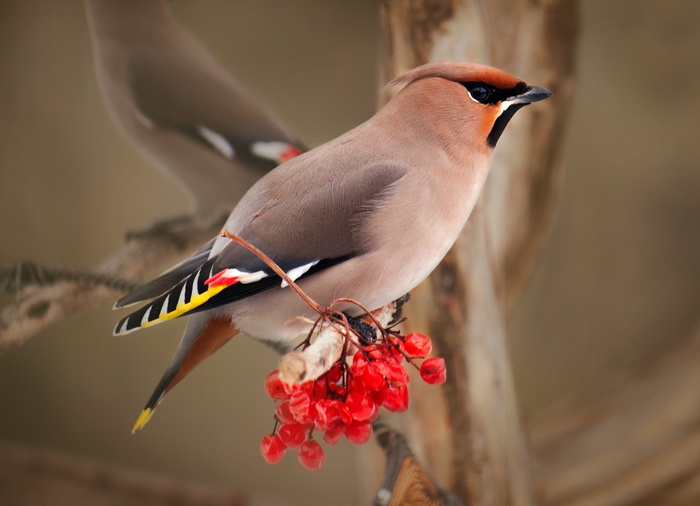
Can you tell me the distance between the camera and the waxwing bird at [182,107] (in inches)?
54.4

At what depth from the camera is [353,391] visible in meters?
0.99

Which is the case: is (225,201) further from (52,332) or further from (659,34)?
(659,34)

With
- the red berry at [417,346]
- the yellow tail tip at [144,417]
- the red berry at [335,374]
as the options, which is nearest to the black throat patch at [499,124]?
the red berry at [417,346]

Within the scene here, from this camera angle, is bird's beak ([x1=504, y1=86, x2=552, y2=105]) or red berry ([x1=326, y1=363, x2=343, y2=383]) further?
bird's beak ([x1=504, y1=86, x2=552, y2=105])

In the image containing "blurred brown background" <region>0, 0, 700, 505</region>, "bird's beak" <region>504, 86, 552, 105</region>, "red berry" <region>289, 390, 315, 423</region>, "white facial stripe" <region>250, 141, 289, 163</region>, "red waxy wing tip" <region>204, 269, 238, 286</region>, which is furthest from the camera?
"white facial stripe" <region>250, 141, 289, 163</region>

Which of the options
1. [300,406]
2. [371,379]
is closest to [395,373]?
[371,379]

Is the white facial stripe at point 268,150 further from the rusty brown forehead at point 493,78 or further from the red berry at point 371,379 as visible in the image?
the red berry at point 371,379

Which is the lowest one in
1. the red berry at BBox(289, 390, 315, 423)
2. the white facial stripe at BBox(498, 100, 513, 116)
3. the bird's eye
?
the red berry at BBox(289, 390, 315, 423)

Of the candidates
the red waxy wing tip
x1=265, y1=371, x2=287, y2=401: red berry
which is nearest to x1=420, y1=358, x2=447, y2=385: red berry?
x1=265, y1=371, x2=287, y2=401: red berry

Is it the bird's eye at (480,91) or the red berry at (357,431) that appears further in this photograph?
the bird's eye at (480,91)

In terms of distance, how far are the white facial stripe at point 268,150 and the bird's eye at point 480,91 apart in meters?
0.46

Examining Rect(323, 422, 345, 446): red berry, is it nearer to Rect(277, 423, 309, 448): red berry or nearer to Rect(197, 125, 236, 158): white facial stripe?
Rect(277, 423, 309, 448): red berry

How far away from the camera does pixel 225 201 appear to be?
145 cm

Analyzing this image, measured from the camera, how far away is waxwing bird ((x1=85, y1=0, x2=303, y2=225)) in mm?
1383
